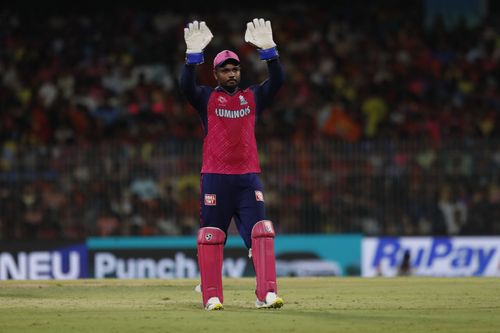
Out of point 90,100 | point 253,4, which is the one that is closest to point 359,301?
point 90,100

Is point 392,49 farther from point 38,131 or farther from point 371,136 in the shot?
point 38,131

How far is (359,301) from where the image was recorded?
35.0 ft

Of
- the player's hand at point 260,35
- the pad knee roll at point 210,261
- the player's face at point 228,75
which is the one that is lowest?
the pad knee roll at point 210,261

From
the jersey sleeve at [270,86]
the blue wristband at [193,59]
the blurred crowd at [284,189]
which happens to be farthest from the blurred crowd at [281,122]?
the blue wristband at [193,59]

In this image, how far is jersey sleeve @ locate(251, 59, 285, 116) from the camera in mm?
10266

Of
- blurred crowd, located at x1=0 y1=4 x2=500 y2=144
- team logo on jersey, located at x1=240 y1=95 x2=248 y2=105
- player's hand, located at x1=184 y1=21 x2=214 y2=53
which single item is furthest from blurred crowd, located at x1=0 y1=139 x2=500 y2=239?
player's hand, located at x1=184 y1=21 x2=214 y2=53

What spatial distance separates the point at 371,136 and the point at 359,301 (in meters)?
12.0

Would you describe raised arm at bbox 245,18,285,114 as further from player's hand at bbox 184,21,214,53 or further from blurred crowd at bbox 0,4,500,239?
blurred crowd at bbox 0,4,500,239

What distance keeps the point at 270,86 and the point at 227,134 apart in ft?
1.94

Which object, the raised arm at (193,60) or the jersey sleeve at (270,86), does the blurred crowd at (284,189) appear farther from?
the raised arm at (193,60)

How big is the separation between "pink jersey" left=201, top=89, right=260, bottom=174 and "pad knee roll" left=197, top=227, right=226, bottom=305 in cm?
55

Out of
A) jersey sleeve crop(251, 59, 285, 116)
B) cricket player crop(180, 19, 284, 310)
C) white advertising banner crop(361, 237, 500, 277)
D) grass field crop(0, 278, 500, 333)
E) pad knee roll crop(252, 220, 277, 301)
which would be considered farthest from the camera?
white advertising banner crop(361, 237, 500, 277)

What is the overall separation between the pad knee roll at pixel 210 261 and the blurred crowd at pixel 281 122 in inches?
379

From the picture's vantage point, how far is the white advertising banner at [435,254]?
1895 centimetres
